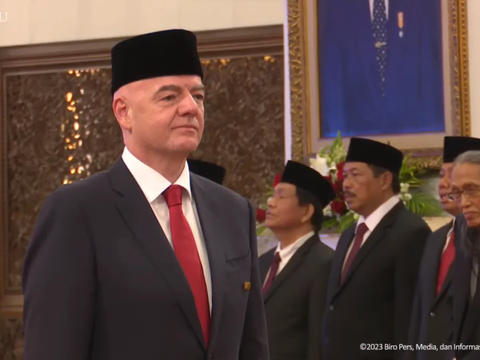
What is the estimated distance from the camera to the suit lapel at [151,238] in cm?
172

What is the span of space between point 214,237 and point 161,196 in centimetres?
15

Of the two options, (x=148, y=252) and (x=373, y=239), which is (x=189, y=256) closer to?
(x=148, y=252)

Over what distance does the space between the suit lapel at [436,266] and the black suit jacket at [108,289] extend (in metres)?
1.76

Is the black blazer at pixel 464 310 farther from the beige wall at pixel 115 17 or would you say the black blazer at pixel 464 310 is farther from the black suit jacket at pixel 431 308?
the beige wall at pixel 115 17

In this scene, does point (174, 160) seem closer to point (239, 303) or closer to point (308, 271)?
point (239, 303)

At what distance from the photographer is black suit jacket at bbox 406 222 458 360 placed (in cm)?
335

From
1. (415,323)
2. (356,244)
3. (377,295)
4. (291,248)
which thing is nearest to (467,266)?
(415,323)

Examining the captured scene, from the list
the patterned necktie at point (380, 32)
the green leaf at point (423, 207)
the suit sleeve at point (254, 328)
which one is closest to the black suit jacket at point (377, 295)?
the green leaf at point (423, 207)

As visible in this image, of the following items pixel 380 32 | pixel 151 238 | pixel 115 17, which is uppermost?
Result: pixel 115 17

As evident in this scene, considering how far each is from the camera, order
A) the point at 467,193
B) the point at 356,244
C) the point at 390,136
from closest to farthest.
Result: the point at 467,193 → the point at 356,244 → the point at 390,136

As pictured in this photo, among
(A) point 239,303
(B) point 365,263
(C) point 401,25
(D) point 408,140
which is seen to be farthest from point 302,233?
(A) point 239,303

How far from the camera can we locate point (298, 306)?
13.3ft

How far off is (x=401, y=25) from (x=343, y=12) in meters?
0.38

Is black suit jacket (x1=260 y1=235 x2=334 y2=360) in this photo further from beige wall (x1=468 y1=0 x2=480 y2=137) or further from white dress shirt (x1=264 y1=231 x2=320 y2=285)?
beige wall (x1=468 y1=0 x2=480 y2=137)
